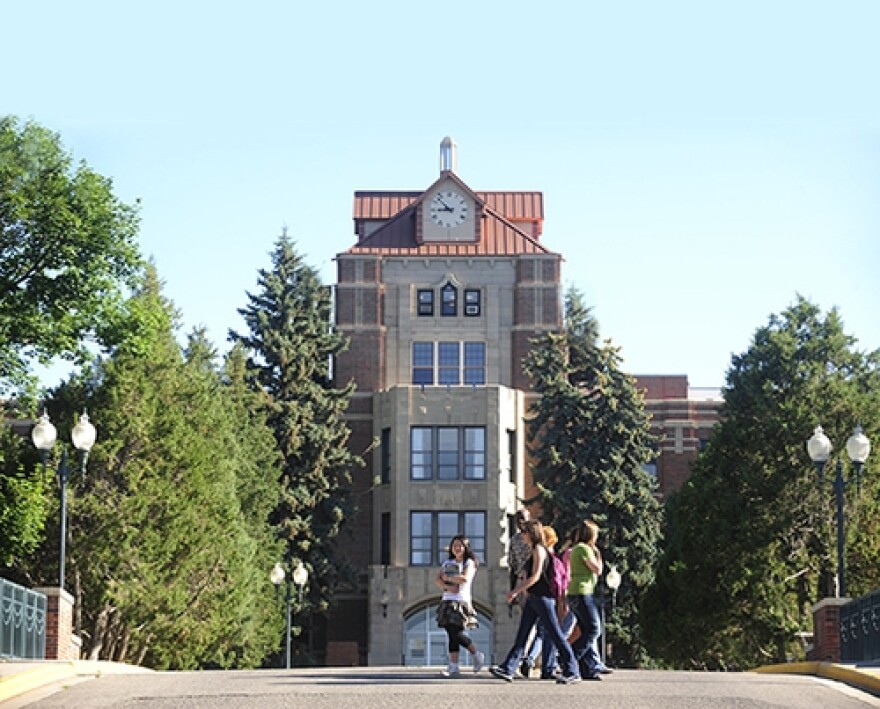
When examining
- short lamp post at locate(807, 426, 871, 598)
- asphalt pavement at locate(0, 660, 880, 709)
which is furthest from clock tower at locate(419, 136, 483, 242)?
asphalt pavement at locate(0, 660, 880, 709)

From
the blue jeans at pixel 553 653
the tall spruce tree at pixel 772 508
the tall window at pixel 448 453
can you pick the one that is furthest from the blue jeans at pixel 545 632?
the tall window at pixel 448 453

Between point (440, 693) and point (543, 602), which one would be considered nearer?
point (440, 693)

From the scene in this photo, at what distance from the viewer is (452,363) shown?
73125 mm

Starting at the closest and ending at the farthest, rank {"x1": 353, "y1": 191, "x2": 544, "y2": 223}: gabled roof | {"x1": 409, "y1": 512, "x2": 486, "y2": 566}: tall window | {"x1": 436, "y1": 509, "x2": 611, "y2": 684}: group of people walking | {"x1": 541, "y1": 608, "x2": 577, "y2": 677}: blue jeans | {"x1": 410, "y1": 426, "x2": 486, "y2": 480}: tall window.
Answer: {"x1": 436, "y1": 509, "x2": 611, "y2": 684}: group of people walking → {"x1": 541, "y1": 608, "x2": 577, "y2": 677}: blue jeans → {"x1": 409, "y1": 512, "x2": 486, "y2": 566}: tall window → {"x1": 410, "y1": 426, "x2": 486, "y2": 480}: tall window → {"x1": 353, "y1": 191, "x2": 544, "y2": 223}: gabled roof

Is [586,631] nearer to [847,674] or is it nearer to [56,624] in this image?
[847,674]

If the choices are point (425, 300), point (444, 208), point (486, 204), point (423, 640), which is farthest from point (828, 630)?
point (486, 204)

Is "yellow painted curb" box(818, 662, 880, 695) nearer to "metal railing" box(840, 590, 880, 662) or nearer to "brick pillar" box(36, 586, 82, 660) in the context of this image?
"metal railing" box(840, 590, 880, 662)

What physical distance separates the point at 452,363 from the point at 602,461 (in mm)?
9519

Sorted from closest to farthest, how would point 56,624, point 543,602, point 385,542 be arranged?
A: point 543,602 → point 56,624 → point 385,542

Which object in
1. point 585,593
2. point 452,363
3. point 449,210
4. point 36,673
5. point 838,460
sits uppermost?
point 449,210

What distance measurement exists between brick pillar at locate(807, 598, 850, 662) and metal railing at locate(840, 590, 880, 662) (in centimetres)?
20

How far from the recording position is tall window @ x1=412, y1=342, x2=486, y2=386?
72.9 metres

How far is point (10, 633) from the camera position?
25.4 metres

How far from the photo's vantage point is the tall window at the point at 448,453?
2633 inches
